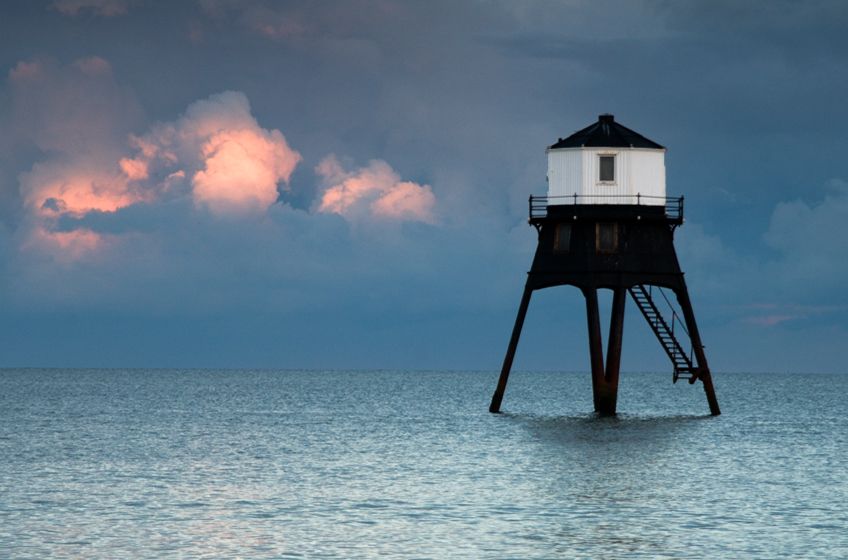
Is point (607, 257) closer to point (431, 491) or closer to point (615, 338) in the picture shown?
point (615, 338)

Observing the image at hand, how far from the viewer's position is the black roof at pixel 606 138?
4209cm

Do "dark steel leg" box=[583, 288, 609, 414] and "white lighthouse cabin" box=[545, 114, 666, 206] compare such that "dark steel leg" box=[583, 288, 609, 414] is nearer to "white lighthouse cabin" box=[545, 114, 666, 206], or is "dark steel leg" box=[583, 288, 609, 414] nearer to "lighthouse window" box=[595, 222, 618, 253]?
"lighthouse window" box=[595, 222, 618, 253]

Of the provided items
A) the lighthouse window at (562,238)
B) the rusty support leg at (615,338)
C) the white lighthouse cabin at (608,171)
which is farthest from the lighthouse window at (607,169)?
the rusty support leg at (615,338)

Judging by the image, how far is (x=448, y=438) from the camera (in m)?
42.4

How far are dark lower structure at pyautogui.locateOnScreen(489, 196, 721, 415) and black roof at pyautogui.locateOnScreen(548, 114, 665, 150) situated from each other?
2.22m

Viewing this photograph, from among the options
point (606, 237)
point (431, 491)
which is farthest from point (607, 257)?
point (431, 491)

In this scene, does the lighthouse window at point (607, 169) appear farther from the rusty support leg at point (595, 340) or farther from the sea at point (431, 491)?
the sea at point (431, 491)

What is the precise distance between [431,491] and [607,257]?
1680 centimetres

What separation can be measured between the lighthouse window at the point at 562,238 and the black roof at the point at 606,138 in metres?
3.10

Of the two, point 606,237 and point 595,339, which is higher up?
point 606,237

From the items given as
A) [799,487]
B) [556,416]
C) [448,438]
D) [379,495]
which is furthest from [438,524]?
[556,416]

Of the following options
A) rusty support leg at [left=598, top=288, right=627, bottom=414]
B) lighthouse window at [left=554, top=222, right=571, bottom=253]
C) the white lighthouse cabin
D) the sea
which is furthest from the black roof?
the sea

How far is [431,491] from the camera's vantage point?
26516 millimetres

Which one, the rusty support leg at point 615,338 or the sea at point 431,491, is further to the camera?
the rusty support leg at point 615,338
